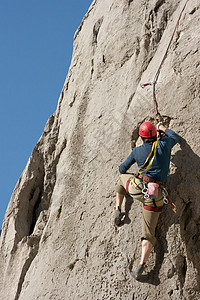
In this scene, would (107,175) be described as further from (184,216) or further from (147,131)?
(184,216)

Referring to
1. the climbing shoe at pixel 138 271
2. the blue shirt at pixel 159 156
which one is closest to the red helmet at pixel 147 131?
the blue shirt at pixel 159 156

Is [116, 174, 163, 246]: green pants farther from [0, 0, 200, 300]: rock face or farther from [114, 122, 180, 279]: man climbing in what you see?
[0, 0, 200, 300]: rock face

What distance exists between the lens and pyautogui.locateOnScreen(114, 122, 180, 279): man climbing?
734 centimetres

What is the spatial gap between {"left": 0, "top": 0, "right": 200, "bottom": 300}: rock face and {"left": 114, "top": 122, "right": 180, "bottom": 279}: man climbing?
1.20ft

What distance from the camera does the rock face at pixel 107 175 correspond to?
7668 millimetres

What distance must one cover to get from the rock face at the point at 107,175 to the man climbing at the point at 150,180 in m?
0.37

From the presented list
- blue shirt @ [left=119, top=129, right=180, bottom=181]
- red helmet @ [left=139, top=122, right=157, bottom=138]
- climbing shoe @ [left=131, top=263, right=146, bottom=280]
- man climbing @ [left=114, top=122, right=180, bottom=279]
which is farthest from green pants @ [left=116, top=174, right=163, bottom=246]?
red helmet @ [left=139, top=122, right=157, bottom=138]

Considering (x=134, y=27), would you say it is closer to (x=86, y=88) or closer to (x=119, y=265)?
(x=86, y=88)

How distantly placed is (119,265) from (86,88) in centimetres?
474

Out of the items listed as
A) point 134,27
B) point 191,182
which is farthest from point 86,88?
point 191,182

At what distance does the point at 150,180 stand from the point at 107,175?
1.54m

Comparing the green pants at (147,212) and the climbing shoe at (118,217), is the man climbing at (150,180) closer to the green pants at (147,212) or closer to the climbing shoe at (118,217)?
the green pants at (147,212)

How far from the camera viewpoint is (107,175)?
347 inches

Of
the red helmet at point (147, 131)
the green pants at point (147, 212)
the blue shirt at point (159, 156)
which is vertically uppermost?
the red helmet at point (147, 131)
